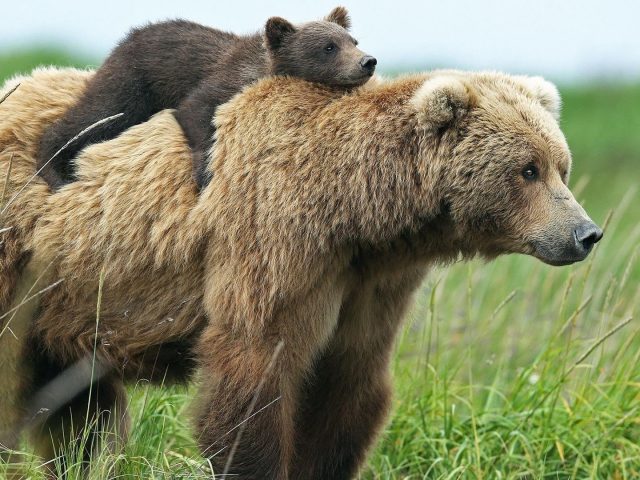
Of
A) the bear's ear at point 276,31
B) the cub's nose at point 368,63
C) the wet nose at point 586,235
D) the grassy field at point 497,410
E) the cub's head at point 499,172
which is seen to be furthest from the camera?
the grassy field at point 497,410

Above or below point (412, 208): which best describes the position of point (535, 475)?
below

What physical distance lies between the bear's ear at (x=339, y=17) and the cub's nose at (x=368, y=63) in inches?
25.4

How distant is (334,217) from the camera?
5.25 m

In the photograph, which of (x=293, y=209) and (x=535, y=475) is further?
(x=535, y=475)

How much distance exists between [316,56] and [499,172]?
1045 mm

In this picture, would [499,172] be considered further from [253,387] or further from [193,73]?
[193,73]

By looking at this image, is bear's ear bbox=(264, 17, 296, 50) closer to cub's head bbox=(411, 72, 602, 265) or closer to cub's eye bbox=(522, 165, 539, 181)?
cub's head bbox=(411, 72, 602, 265)

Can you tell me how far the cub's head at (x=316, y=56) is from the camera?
548cm

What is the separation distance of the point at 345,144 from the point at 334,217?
13.5 inches

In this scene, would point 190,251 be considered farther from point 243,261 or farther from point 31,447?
point 31,447

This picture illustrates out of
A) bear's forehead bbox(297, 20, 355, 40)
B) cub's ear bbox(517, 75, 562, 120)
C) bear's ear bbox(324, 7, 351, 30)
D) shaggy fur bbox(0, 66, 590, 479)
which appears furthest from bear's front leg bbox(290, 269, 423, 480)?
bear's ear bbox(324, 7, 351, 30)

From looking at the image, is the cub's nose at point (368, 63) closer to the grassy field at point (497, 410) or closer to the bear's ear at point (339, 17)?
the bear's ear at point (339, 17)

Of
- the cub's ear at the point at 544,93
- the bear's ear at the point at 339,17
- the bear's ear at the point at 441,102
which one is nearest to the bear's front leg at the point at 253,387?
the bear's ear at the point at 441,102

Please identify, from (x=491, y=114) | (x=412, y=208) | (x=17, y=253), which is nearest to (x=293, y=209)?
(x=412, y=208)
